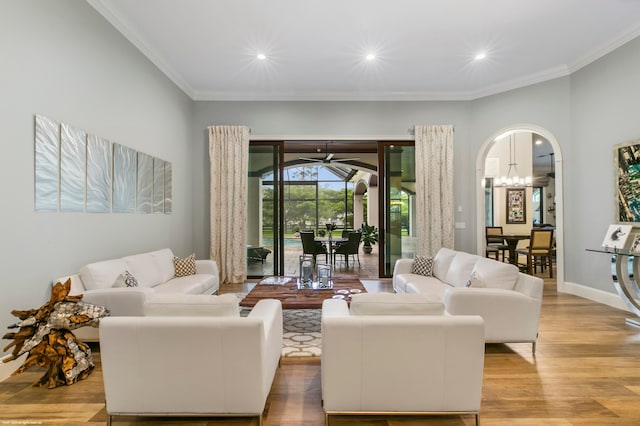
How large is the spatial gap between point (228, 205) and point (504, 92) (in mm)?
5409

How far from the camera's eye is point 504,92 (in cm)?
603

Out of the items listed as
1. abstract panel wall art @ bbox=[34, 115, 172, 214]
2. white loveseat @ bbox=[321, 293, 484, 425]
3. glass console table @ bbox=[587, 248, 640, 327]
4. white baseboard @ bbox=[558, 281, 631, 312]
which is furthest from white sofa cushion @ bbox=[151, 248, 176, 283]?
white baseboard @ bbox=[558, 281, 631, 312]

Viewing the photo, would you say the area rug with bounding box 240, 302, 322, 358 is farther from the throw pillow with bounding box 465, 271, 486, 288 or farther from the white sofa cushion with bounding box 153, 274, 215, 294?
the throw pillow with bounding box 465, 271, 486, 288

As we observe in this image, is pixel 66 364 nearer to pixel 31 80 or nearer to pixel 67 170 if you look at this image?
pixel 67 170

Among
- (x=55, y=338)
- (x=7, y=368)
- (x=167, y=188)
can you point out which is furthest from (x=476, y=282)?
(x=167, y=188)

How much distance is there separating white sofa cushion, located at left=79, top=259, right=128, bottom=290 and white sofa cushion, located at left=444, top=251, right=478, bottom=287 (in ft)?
12.2

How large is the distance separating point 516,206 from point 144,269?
998 cm

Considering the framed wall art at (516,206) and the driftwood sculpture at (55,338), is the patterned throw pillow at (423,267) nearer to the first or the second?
the driftwood sculpture at (55,338)

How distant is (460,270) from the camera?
395 centimetres

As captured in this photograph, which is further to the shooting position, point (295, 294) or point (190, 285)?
point (190, 285)

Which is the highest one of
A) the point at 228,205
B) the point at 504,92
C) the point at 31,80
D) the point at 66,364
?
the point at 504,92

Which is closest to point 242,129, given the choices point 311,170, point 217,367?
point 217,367

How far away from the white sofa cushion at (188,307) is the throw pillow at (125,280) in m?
1.64

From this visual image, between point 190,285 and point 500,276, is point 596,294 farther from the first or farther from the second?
point 190,285
